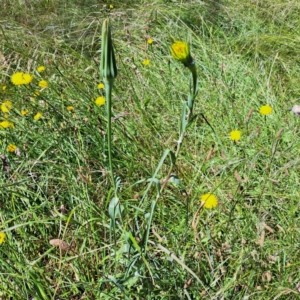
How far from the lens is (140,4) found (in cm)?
246

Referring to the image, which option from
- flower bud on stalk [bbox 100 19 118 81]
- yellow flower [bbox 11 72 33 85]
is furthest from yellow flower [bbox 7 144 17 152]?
flower bud on stalk [bbox 100 19 118 81]

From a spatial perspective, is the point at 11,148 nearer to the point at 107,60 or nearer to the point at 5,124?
the point at 5,124

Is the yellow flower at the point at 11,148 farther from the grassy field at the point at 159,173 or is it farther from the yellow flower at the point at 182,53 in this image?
the yellow flower at the point at 182,53

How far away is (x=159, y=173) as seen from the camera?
46.4 inches

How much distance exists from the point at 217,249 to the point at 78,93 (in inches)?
30.4

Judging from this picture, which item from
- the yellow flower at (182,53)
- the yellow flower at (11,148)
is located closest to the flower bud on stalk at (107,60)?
the yellow flower at (182,53)

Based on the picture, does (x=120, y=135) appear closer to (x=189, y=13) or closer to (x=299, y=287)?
(x=299, y=287)

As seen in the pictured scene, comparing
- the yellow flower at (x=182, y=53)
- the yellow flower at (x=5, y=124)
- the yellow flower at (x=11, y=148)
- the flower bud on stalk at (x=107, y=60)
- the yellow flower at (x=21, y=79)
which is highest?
the yellow flower at (x=182, y=53)

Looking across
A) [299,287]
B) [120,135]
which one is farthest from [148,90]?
[299,287]

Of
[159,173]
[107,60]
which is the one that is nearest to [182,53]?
[107,60]

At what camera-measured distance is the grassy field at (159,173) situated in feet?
2.82

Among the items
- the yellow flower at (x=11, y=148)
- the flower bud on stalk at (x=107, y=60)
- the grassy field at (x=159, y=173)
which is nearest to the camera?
the flower bud on stalk at (x=107, y=60)

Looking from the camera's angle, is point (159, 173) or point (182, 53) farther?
point (159, 173)

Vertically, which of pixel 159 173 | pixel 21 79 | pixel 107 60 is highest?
pixel 107 60
